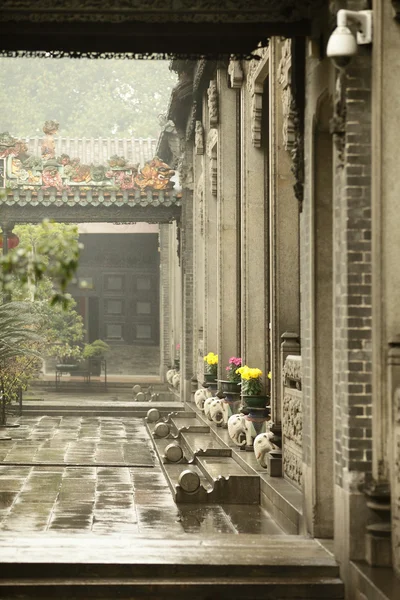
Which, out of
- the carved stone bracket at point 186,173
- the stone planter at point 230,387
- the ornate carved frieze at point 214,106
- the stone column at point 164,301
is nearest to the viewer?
the stone planter at point 230,387

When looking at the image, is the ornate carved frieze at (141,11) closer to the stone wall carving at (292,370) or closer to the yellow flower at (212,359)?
the stone wall carving at (292,370)

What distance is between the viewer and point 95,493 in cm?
1037

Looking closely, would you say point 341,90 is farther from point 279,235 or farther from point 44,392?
point 44,392

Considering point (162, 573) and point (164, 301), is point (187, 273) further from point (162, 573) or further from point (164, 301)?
point (162, 573)

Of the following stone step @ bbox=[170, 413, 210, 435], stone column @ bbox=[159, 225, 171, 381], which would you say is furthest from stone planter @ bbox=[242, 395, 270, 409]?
stone column @ bbox=[159, 225, 171, 381]

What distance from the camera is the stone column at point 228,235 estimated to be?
14883 millimetres

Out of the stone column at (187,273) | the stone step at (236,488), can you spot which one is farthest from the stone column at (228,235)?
the stone column at (187,273)

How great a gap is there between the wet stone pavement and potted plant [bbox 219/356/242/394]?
3.92 ft

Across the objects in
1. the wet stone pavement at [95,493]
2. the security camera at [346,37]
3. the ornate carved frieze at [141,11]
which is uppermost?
the ornate carved frieze at [141,11]

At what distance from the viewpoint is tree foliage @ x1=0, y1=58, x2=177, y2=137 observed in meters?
49.1

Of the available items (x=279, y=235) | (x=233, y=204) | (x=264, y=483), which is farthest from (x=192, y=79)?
(x=264, y=483)

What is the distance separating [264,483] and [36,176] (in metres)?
13.8

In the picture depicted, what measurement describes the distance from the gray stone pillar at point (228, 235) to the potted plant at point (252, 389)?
2.79m

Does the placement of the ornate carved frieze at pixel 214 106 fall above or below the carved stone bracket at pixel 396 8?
above
